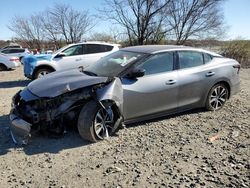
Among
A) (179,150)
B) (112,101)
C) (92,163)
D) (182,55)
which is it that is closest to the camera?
(92,163)

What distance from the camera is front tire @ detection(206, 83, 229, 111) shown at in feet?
20.0

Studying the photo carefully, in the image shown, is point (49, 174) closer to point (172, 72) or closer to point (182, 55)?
point (172, 72)

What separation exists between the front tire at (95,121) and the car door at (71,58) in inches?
241

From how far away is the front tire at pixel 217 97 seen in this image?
6.10 metres

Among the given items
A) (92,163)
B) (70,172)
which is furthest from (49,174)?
(92,163)

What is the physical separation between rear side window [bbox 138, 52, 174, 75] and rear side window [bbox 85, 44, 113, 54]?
5922 millimetres

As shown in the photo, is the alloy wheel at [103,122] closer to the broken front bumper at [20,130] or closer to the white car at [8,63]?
the broken front bumper at [20,130]

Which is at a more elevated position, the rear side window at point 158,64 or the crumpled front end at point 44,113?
the rear side window at point 158,64

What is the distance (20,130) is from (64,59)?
253 inches

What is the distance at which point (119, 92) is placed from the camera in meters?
4.77

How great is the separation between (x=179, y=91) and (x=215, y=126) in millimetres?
951

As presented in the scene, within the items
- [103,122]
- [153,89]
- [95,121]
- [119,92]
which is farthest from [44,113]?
[153,89]

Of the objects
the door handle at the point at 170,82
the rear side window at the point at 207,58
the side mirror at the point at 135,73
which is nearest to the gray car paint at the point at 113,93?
the side mirror at the point at 135,73

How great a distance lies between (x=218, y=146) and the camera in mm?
4543
